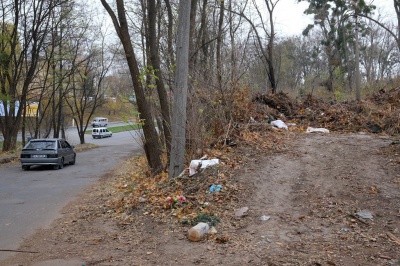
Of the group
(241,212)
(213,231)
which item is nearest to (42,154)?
(241,212)

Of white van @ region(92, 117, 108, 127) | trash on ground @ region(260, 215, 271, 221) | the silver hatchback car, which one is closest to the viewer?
trash on ground @ region(260, 215, 271, 221)

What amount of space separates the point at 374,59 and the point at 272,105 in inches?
1570

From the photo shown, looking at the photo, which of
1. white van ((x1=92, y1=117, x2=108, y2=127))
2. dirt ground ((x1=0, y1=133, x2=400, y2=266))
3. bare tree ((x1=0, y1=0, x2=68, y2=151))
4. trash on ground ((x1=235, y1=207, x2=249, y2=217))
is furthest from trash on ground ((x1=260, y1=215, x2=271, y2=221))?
white van ((x1=92, y1=117, x2=108, y2=127))

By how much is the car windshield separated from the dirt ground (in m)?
11.9

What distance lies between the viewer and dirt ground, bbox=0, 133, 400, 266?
5066 mm

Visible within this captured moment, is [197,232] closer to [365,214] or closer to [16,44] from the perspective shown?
[365,214]

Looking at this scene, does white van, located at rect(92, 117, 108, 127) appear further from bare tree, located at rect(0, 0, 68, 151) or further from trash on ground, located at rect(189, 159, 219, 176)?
trash on ground, located at rect(189, 159, 219, 176)

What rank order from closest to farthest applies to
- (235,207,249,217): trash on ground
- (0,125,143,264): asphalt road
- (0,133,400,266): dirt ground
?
(0,133,400,266): dirt ground, (235,207,249,217): trash on ground, (0,125,143,264): asphalt road

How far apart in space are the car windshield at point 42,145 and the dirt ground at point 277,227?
1187cm

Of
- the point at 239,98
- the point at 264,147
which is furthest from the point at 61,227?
the point at 239,98

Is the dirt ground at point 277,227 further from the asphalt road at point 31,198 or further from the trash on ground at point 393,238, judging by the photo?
the asphalt road at point 31,198

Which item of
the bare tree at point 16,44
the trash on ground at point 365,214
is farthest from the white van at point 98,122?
the trash on ground at point 365,214

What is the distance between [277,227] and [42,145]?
1666 centimetres

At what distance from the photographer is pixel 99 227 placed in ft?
23.1
